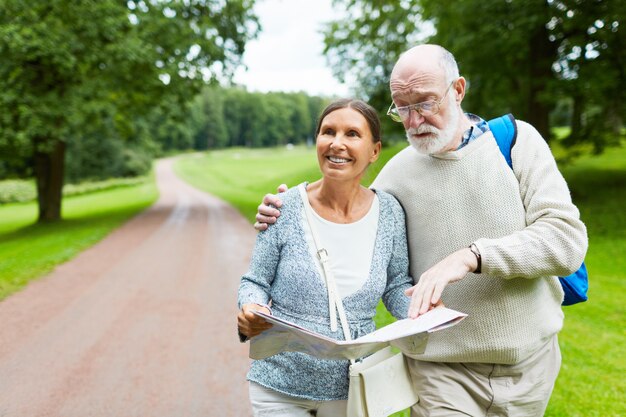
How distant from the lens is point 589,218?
15391 millimetres

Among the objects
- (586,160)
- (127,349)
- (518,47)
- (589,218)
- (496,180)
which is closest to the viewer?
(496,180)

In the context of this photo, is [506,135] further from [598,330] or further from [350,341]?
[598,330]


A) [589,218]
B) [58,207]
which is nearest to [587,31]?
[589,218]

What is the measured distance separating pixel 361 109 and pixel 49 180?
2179 cm

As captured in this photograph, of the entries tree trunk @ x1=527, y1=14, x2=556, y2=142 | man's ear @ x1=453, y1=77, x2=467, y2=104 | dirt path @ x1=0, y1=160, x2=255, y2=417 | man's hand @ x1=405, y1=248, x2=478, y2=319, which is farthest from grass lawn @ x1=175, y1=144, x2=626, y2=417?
tree trunk @ x1=527, y1=14, x2=556, y2=142

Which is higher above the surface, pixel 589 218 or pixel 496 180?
pixel 496 180

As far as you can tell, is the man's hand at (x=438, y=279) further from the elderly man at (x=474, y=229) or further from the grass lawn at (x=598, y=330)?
the grass lawn at (x=598, y=330)

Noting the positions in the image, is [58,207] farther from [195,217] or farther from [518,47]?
[518,47]

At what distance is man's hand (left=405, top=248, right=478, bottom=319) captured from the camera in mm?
1987

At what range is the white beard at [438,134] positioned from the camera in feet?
7.59

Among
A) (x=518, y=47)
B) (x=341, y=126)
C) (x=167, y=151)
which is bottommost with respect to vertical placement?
(x=167, y=151)

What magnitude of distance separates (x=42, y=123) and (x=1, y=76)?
173 centimetres

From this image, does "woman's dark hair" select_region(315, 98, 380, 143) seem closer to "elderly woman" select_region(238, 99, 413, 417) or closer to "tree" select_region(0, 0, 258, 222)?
"elderly woman" select_region(238, 99, 413, 417)

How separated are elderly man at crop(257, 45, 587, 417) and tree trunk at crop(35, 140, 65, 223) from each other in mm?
21687
